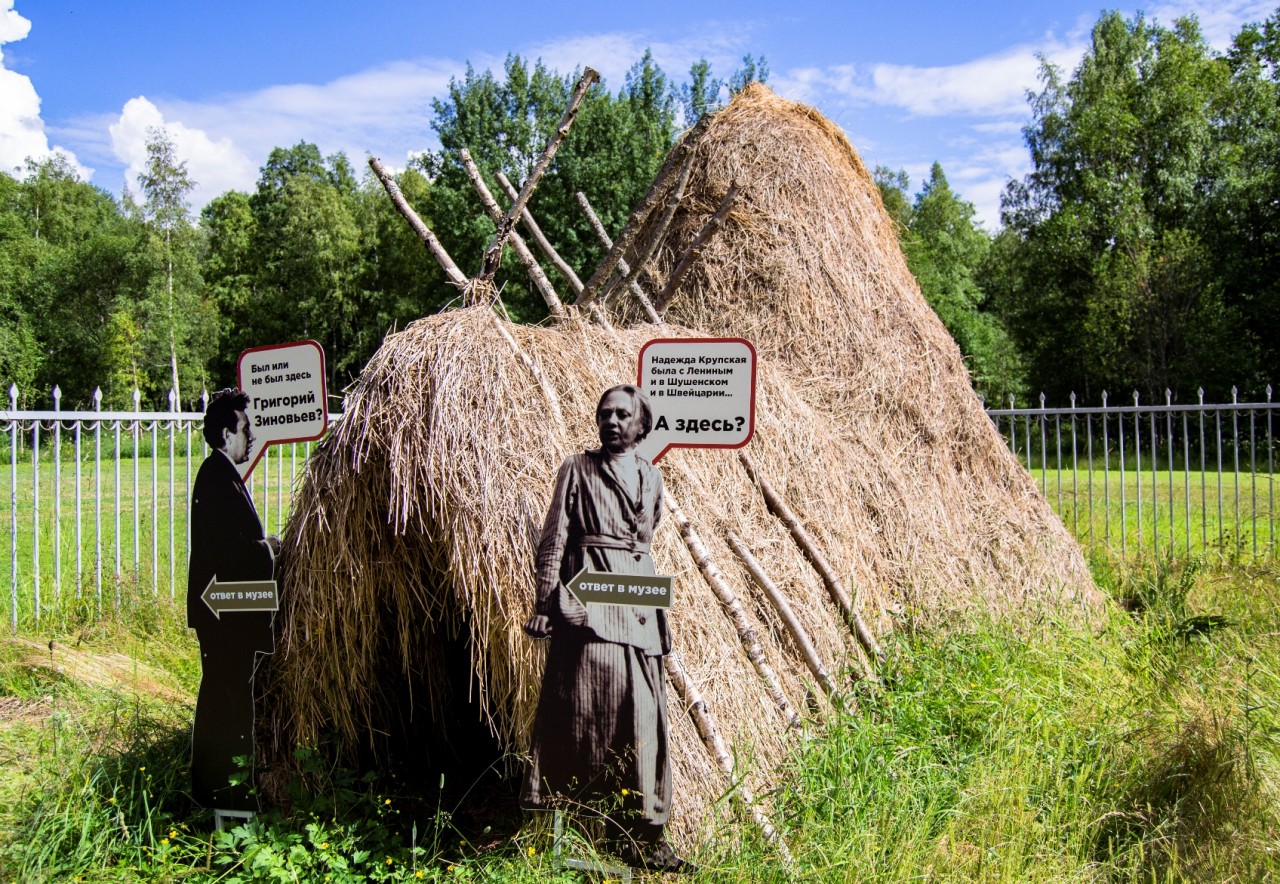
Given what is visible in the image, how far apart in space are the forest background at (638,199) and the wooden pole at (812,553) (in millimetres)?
16241

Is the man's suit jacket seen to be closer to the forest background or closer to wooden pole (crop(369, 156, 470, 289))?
wooden pole (crop(369, 156, 470, 289))

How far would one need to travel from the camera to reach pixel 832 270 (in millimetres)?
6703

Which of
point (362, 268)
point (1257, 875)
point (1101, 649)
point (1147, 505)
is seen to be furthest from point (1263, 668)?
point (362, 268)

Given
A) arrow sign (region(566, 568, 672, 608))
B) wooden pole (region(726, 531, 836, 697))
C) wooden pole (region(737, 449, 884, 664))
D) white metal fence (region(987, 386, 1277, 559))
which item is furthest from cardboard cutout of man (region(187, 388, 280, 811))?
white metal fence (region(987, 386, 1277, 559))

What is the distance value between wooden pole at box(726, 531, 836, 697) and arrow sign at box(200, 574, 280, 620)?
83.3 inches

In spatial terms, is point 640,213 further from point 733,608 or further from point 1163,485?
point 1163,485

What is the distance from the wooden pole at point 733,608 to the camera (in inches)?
164

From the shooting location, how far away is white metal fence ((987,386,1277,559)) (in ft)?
26.9

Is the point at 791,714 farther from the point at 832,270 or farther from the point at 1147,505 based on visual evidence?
the point at 1147,505

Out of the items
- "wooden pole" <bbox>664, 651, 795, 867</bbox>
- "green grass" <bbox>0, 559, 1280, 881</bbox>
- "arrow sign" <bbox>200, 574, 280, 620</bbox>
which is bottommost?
"green grass" <bbox>0, 559, 1280, 881</bbox>

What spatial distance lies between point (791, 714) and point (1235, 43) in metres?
34.7

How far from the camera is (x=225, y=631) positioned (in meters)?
4.09

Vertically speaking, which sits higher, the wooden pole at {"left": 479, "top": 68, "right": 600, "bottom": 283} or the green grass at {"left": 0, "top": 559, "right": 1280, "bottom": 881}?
the wooden pole at {"left": 479, "top": 68, "right": 600, "bottom": 283}

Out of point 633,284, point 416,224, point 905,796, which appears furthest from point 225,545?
point 905,796
